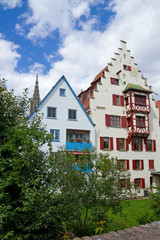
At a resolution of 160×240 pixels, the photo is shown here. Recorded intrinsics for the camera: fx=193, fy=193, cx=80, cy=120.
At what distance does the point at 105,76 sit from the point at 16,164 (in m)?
23.2

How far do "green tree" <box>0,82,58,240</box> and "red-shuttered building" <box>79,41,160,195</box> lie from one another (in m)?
18.3

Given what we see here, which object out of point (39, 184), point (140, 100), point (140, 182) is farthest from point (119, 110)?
point (39, 184)

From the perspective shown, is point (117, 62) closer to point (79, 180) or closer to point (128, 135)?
point (128, 135)

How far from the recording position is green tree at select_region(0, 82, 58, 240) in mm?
6270

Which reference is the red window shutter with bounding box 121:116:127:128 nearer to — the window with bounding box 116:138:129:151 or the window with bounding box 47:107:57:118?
the window with bounding box 116:138:129:151

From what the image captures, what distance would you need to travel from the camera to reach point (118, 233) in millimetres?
8430

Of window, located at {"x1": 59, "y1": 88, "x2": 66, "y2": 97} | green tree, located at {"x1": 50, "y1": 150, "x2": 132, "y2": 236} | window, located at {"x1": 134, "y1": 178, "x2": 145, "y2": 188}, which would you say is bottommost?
window, located at {"x1": 134, "y1": 178, "x2": 145, "y2": 188}

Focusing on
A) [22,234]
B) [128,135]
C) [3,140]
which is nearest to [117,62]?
[128,135]

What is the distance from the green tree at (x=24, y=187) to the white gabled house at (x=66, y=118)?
14.9m

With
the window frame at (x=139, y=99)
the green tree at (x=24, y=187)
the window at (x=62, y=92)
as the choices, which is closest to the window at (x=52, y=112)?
the window at (x=62, y=92)

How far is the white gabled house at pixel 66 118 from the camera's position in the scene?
22781mm

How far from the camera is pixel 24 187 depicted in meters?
6.61

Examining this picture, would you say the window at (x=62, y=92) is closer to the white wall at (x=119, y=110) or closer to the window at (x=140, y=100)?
the white wall at (x=119, y=110)

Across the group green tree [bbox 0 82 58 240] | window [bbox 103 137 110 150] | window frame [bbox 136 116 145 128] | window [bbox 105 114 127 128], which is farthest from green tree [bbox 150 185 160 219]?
window frame [bbox 136 116 145 128]
